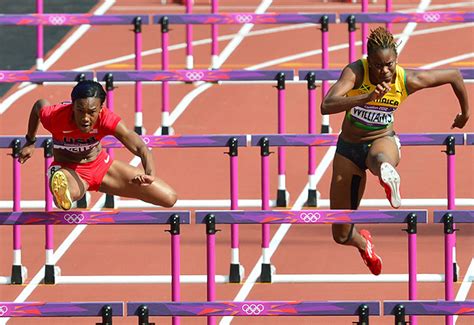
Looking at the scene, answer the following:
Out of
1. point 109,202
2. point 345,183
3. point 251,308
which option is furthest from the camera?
point 109,202

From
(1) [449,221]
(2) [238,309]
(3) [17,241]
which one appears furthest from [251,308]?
(3) [17,241]

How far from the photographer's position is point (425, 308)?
1177cm

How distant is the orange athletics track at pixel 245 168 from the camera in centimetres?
1502

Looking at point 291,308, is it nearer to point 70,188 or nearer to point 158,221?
point 158,221

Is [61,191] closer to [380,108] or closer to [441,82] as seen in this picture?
[380,108]

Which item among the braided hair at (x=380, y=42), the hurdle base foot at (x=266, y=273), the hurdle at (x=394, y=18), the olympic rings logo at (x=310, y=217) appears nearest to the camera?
the olympic rings logo at (x=310, y=217)

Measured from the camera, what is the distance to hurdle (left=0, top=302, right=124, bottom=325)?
11734mm

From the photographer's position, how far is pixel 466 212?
40.0ft

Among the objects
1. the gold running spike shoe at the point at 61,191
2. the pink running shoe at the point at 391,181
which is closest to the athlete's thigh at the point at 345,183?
the pink running shoe at the point at 391,181

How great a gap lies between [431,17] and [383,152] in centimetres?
462

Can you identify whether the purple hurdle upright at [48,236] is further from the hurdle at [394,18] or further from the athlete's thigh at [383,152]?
the hurdle at [394,18]

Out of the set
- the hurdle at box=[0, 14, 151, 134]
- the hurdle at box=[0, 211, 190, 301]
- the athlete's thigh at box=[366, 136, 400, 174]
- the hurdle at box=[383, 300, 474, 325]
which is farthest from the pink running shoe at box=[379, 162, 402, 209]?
the hurdle at box=[0, 14, 151, 134]

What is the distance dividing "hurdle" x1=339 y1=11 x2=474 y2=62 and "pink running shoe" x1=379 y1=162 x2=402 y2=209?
4294 mm

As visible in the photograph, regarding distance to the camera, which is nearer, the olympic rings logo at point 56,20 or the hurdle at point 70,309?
the hurdle at point 70,309
